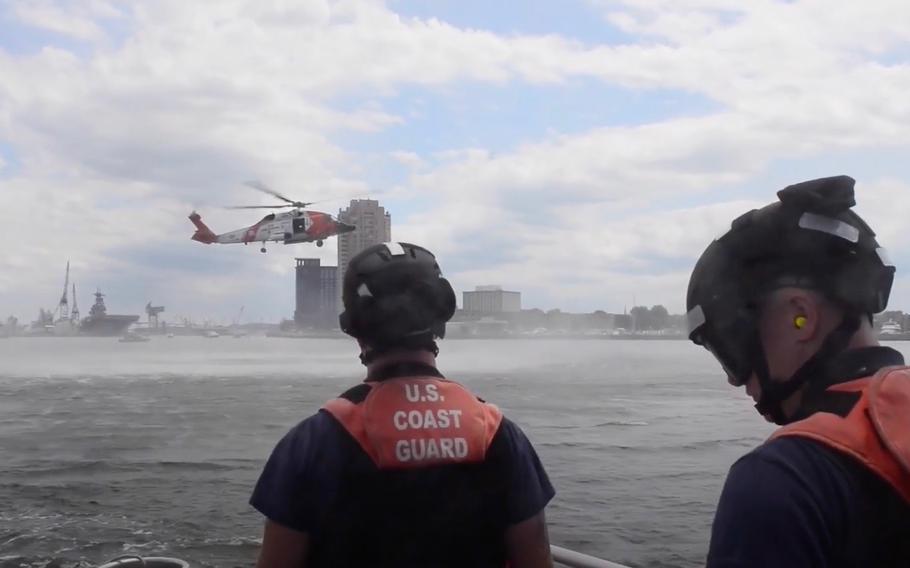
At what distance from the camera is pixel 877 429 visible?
1.58m

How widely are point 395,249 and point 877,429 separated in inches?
69.8

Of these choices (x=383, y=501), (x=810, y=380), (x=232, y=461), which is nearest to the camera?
(x=810, y=380)

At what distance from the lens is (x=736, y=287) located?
6.47 ft

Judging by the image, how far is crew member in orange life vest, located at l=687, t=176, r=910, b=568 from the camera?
1.57m

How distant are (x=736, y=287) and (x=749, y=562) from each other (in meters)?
0.63

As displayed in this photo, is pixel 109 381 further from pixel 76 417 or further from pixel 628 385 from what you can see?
pixel 628 385

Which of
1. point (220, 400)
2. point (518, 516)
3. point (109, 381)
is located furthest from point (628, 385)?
point (518, 516)

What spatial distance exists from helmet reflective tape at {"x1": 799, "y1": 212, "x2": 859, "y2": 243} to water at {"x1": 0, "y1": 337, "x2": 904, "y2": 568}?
11.5m

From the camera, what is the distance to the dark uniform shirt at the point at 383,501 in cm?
267

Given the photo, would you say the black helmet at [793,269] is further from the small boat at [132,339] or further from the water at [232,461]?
the small boat at [132,339]

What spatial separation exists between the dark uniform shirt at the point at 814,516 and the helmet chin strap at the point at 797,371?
25cm

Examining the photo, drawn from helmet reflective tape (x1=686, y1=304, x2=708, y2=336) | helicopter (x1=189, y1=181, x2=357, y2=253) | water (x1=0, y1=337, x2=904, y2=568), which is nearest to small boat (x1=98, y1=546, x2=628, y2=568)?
helmet reflective tape (x1=686, y1=304, x2=708, y2=336)

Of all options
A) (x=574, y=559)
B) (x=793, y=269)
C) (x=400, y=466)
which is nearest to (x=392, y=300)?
(x=400, y=466)

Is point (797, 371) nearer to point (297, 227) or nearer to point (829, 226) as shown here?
point (829, 226)
